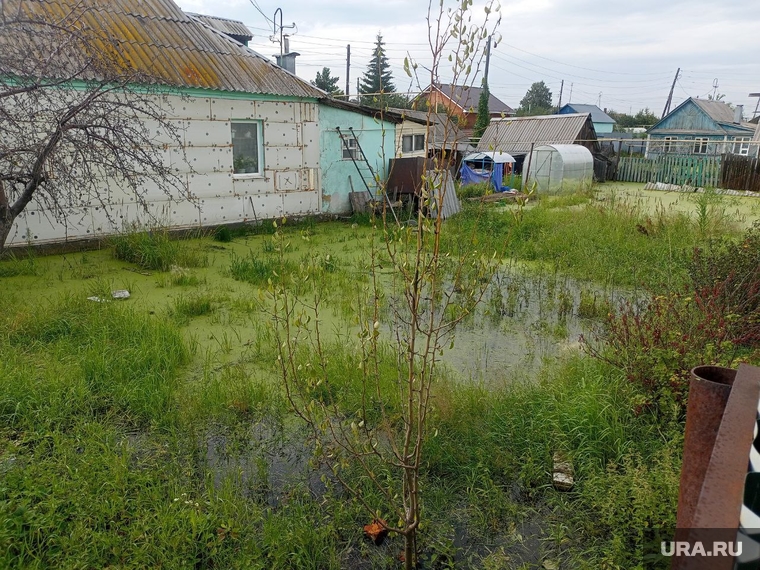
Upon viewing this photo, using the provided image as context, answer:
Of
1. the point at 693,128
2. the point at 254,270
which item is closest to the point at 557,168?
the point at 254,270

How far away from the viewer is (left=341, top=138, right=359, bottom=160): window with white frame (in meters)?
12.2

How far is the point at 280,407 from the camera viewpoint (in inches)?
157

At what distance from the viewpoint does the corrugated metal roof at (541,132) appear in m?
23.7

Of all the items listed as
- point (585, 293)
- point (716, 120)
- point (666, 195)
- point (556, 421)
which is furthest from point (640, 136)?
point (556, 421)

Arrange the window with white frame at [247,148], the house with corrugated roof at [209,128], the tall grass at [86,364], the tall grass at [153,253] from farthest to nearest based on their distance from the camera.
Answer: the window with white frame at [247,148], the house with corrugated roof at [209,128], the tall grass at [153,253], the tall grass at [86,364]

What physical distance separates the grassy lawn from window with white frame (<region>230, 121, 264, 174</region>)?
4.77 metres

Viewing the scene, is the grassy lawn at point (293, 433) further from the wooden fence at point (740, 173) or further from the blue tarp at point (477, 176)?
the wooden fence at point (740, 173)

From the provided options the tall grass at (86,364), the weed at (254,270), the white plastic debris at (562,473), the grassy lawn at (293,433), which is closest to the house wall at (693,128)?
the weed at (254,270)

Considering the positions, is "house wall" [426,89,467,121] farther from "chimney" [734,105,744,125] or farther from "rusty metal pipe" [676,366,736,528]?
"chimney" [734,105,744,125]

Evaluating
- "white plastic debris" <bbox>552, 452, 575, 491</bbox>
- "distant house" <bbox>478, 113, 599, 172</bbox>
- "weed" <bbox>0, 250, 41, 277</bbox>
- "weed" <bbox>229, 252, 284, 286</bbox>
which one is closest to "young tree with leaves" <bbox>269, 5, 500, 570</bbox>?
"white plastic debris" <bbox>552, 452, 575, 491</bbox>

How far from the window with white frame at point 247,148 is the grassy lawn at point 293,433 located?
4772 millimetres

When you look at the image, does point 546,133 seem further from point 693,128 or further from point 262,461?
point 262,461

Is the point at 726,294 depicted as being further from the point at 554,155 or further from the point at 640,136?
the point at 640,136

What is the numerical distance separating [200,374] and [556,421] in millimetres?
2836
